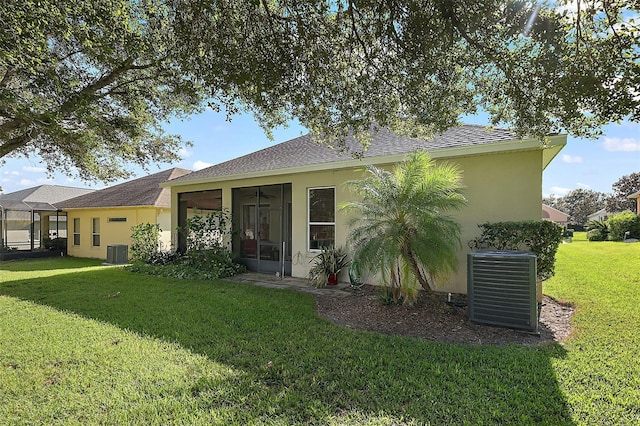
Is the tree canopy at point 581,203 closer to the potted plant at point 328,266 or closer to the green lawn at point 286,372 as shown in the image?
the potted plant at point 328,266

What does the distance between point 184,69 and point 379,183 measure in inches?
148

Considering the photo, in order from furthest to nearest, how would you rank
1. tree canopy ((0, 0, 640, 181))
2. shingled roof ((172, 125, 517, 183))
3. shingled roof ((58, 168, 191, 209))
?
shingled roof ((58, 168, 191, 209))
shingled roof ((172, 125, 517, 183))
tree canopy ((0, 0, 640, 181))

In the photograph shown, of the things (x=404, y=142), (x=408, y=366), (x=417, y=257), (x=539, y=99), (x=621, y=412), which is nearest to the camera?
(x=621, y=412)

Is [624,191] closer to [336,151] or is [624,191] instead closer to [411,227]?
[336,151]

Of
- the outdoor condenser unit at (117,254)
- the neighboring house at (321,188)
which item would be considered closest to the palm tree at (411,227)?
the neighboring house at (321,188)

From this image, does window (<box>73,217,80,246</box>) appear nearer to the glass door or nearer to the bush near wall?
the glass door

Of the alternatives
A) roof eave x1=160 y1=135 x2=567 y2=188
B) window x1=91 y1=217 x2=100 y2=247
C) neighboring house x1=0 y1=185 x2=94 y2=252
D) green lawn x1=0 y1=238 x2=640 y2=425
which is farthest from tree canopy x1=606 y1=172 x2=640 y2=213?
neighboring house x1=0 y1=185 x2=94 y2=252

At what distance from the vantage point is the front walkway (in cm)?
796

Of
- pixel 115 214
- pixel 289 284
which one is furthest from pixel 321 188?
pixel 115 214

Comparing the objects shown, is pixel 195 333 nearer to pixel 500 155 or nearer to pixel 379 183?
pixel 379 183

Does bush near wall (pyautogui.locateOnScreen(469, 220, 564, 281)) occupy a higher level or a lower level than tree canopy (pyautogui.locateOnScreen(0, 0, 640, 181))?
lower

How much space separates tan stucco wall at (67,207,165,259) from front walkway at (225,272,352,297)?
314 inches

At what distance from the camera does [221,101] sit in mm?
5762

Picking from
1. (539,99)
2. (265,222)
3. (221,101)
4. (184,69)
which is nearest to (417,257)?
(539,99)
